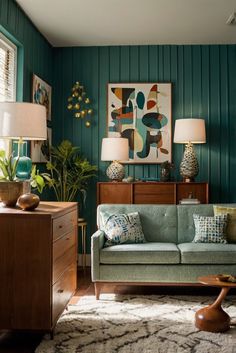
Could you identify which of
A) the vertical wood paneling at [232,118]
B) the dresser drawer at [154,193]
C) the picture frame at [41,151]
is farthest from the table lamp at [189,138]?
the picture frame at [41,151]

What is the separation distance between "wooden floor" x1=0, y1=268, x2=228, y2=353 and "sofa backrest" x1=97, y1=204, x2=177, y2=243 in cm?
51

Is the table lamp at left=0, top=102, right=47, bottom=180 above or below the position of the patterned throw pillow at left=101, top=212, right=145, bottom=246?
above

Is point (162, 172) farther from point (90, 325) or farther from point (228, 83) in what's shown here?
point (90, 325)

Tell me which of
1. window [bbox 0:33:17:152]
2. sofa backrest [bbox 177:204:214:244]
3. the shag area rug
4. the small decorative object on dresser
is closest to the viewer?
the shag area rug

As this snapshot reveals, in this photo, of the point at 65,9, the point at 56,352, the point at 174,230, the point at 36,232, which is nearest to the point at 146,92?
the point at 65,9

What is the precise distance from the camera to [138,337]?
10.1ft

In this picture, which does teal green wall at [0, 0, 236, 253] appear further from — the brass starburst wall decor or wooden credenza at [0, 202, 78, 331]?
wooden credenza at [0, 202, 78, 331]

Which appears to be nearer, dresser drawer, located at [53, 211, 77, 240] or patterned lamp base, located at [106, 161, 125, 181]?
dresser drawer, located at [53, 211, 77, 240]

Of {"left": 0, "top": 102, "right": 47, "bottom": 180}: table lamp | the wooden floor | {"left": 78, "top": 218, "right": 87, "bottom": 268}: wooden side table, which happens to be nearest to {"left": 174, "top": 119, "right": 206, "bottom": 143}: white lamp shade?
{"left": 78, "top": 218, "right": 87, "bottom": 268}: wooden side table

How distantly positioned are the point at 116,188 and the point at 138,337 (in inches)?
96.7

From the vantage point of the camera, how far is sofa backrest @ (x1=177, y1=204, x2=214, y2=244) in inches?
179

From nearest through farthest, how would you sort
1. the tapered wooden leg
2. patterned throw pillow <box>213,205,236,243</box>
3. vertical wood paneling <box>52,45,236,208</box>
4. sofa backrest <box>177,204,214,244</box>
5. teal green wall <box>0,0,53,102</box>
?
the tapered wooden leg, teal green wall <box>0,0,53,102</box>, patterned throw pillow <box>213,205,236,243</box>, sofa backrest <box>177,204,214,244</box>, vertical wood paneling <box>52,45,236,208</box>

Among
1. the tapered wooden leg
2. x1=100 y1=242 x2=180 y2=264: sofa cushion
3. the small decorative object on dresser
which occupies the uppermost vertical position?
the small decorative object on dresser

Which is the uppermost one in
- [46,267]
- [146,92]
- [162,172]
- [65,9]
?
[65,9]
